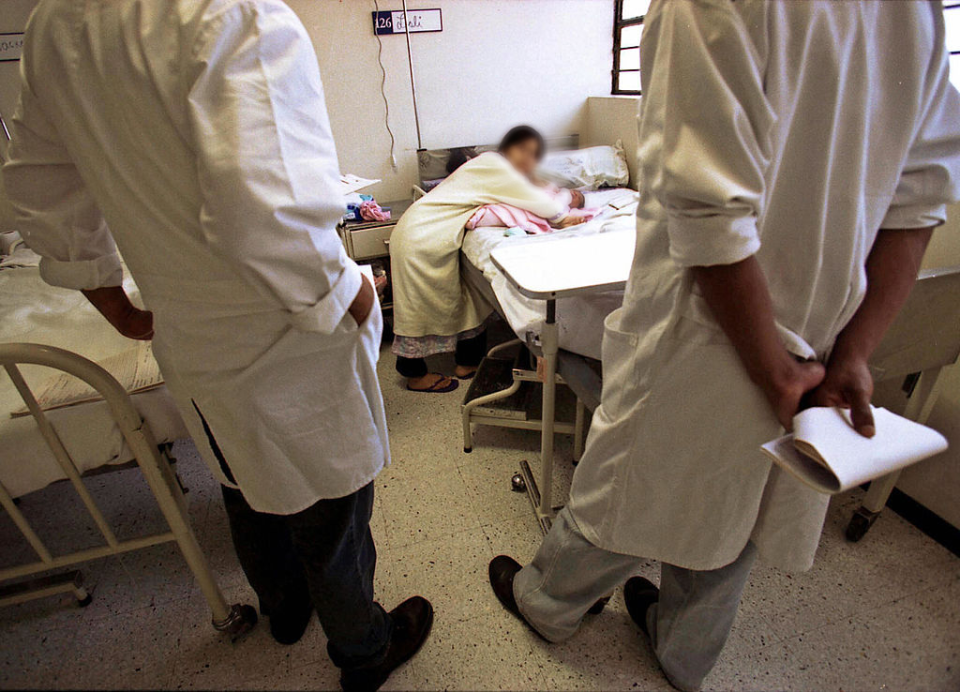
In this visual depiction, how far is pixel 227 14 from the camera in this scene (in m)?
0.65

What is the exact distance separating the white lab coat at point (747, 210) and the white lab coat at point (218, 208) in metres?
0.48

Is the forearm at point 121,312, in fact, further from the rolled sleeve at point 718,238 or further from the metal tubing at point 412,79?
the metal tubing at point 412,79

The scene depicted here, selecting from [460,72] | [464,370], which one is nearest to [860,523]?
[464,370]

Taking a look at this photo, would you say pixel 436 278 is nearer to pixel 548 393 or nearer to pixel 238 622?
pixel 548 393

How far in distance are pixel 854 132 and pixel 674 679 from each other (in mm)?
1146

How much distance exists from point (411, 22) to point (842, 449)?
7.87 ft

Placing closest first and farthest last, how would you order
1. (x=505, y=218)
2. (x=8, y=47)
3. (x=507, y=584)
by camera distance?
(x=507, y=584) < (x=505, y=218) < (x=8, y=47)

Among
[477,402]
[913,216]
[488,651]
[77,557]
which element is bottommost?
[488,651]

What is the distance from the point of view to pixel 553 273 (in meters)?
1.23

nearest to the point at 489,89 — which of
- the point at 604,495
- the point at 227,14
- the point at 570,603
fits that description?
the point at 227,14

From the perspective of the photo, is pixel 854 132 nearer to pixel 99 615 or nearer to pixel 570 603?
pixel 570 603

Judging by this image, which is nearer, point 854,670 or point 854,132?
point 854,132

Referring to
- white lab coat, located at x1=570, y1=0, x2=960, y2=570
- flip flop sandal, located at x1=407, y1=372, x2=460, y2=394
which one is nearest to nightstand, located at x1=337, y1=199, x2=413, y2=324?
flip flop sandal, located at x1=407, y1=372, x2=460, y2=394

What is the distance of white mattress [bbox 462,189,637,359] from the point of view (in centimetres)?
137
